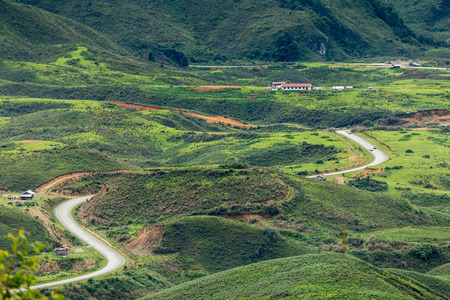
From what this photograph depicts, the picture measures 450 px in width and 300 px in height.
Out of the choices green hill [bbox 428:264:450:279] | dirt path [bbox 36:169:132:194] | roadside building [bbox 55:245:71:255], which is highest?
dirt path [bbox 36:169:132:194]

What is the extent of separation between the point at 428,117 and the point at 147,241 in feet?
240

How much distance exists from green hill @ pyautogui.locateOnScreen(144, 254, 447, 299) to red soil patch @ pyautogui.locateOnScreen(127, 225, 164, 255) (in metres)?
11.2

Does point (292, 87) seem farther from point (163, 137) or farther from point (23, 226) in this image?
point (23, 226)

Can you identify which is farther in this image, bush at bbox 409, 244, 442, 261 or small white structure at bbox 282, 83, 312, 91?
small white structure at bbox 282, 83, 312, 91

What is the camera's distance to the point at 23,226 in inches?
2341

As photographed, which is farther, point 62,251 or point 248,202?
point 248,202

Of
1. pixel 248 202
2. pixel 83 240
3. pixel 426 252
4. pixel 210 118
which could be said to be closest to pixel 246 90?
pixel 210 118

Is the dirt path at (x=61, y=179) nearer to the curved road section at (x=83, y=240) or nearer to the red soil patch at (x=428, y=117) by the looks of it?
the curved road section at (x=83, y=240)

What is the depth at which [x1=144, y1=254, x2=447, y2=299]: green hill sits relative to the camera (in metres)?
42.0

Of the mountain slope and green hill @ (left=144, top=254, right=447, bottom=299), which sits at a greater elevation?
the mountain slope

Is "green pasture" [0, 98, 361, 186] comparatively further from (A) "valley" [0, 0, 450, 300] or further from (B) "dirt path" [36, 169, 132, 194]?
(B) "dirt path" [36, 169, 132, 194]

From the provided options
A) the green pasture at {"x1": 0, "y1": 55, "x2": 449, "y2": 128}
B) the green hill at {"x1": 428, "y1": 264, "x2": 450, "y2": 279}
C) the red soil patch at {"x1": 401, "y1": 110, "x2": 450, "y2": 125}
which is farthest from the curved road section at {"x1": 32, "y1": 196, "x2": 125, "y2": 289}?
the red soil patch at {"x1": 401, "y1": 110, "x2": 450, "y2": 125}

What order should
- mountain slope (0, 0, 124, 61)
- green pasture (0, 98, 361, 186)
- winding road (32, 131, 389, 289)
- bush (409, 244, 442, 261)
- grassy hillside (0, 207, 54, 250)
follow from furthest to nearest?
mountain slope (0, 0, 124, 61) < green pasture (0, 98, 361, 186) < bush (409, 244, 442, 261) < grassy hillside (0, 207, 54, 250) < winding road (32, 131, 389, 289)

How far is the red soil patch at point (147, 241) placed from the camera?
5998cm
